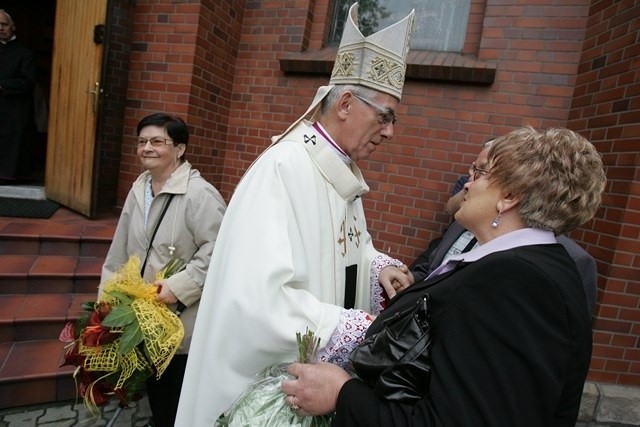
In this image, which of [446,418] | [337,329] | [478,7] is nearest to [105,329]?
[337,329]

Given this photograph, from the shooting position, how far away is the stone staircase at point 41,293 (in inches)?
111

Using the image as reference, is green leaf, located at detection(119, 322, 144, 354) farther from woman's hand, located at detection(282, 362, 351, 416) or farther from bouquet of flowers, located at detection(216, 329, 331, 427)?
woman's hand, located at detection(282, 362, 351, 416)

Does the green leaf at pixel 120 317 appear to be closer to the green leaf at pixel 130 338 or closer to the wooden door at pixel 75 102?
the green leaf at pixel 130 338

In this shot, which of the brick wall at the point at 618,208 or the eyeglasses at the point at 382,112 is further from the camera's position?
the brick wall at the point at 618,208

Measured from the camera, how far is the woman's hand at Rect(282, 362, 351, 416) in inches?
43.4

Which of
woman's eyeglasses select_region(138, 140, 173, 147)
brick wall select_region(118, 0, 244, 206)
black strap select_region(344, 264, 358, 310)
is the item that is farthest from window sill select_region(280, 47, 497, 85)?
black strap select_region(344, 264, 358, 310)

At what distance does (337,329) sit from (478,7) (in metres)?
3.73

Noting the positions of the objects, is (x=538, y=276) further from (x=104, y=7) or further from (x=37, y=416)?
(x=104, y=7)

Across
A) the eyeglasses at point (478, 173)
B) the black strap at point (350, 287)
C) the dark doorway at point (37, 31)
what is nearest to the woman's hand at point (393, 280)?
the black strap at point (350, 287)

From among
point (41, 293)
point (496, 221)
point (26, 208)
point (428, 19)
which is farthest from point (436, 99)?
point (26, 208)

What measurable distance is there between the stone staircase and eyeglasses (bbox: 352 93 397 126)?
2897 millimetres

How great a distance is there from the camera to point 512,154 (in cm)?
106

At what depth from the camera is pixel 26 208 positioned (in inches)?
166

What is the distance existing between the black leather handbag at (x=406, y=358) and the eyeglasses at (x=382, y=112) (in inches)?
35.7
